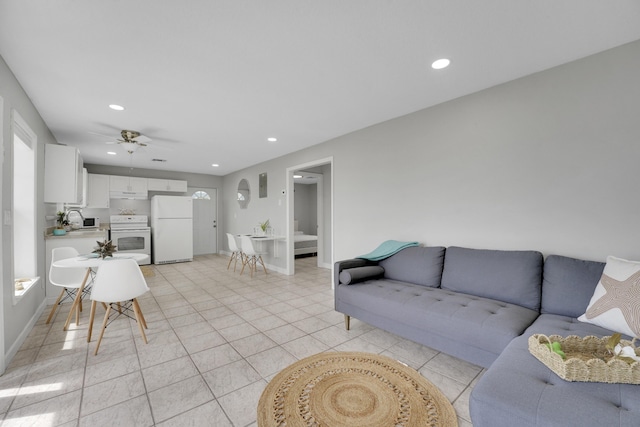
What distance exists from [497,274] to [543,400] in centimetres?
135

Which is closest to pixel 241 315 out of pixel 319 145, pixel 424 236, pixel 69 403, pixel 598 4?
pixel 69 403

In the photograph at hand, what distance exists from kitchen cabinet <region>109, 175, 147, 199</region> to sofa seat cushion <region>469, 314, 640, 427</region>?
7.67 meters

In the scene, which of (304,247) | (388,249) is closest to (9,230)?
(388,249)

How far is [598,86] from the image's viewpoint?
6.70 feet

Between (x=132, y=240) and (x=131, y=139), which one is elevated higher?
(x=131, y=139)

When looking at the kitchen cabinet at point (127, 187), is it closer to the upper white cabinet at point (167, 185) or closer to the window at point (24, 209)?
the upper white cabinet at point (167, 185)

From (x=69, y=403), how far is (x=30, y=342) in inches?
53.3

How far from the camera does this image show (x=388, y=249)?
3164 millimetres

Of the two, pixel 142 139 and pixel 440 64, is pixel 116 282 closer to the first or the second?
pixel 142 139

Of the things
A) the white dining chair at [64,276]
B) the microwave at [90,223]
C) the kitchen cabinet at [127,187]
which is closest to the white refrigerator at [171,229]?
the kitchen cabinet at [127,187]

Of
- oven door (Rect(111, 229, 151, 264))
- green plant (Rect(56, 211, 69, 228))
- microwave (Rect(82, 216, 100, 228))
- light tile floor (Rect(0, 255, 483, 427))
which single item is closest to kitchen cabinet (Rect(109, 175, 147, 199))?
oven door (Rect(111, 229, 151, 264))

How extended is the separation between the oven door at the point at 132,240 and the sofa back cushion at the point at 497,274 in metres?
6.69

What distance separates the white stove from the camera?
615cm

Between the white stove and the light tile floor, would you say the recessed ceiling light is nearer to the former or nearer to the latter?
the light tile floor
